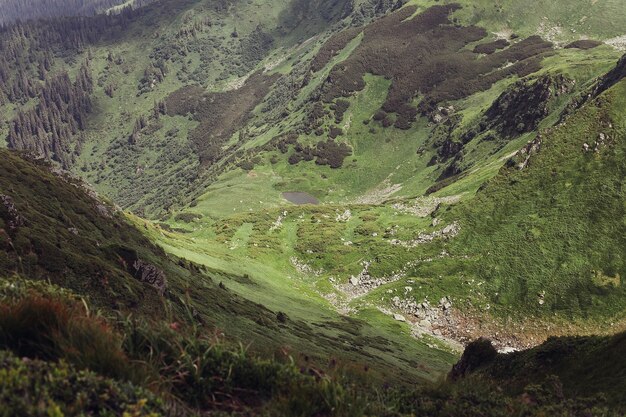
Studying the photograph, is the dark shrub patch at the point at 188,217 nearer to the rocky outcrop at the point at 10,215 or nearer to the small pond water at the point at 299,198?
the small pond water at the point at 299,198

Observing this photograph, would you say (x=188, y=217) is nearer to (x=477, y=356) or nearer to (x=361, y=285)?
(x=361, y=285)

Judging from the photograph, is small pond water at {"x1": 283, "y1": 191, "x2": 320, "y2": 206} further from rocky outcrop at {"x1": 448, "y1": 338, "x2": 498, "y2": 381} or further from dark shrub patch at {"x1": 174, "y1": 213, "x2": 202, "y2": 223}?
rocky outcrop at {"x1": 448, "y1": 338, "x2": 498, "y2": 381}

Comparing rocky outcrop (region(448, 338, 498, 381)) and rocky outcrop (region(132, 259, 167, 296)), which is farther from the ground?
rocky outcrop (region(132, 259, 167, 296))

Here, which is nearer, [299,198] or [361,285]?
[361,285]

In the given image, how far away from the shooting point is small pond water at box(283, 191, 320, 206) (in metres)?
173

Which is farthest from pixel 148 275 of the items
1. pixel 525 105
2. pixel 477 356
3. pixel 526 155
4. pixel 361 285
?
pixel 525 105

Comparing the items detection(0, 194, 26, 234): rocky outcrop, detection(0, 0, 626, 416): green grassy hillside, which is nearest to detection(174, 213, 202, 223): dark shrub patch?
detection(0, 0, 626, 416): green grassy hillside

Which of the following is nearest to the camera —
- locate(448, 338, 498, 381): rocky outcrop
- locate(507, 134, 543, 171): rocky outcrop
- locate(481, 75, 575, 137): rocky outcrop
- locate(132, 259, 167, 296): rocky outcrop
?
→ locate(132, 259, 167, 296): rocky outcrop

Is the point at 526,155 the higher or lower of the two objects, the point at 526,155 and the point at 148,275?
the lower

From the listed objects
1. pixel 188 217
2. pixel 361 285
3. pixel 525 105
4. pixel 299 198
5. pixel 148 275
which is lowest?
pixel 299 198

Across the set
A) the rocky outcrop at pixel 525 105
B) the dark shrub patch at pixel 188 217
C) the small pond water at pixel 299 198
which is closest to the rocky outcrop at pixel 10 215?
the dark shrub patch at pixel 188 217

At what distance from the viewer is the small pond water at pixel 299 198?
173375 millimetres

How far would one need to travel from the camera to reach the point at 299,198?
176000 mm

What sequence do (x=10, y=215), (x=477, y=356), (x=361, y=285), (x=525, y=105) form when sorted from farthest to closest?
(x=525, y=105), (x=361, y=285), (x=477, y=356), (x=10, y=215)
